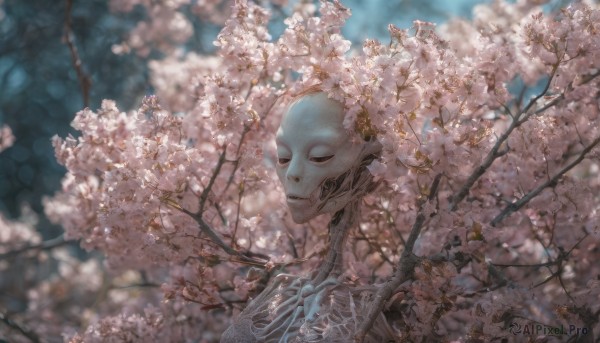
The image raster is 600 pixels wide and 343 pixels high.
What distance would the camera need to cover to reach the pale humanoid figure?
119cm

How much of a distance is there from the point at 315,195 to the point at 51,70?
4952mm

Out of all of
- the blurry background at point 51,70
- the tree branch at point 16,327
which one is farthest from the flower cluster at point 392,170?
the blurry background at point 51,70

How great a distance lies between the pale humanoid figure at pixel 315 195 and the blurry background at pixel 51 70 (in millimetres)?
3144

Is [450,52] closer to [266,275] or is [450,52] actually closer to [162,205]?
[266,275]

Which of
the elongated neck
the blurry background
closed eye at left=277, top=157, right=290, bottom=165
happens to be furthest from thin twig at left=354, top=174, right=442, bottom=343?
the blurry background

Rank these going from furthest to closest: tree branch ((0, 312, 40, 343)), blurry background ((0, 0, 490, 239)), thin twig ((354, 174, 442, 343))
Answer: blurry background ((0, 0, 490, 239)) → tree branch ((0, 312, 40, 343)) → thin twig ((354, 174, 442, 343))

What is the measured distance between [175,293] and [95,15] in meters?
4.38

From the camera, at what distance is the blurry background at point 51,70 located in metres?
4.79

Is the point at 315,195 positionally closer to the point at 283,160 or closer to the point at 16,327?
the point at 283,160

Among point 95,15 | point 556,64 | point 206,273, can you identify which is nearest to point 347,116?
point 556,64

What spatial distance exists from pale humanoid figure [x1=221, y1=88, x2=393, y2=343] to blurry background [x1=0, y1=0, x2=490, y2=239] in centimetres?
314

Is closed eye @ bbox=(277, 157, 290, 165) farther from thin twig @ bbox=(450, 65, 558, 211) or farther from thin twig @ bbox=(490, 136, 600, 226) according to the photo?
thin twig @ bbox=(490, 136, 600, 226)

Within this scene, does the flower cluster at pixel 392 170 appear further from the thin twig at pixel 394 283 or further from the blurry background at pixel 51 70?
the blurry background at pixel 51 70

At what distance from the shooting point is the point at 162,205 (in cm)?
151
